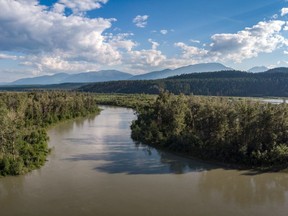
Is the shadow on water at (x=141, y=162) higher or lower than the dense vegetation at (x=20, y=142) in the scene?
lower

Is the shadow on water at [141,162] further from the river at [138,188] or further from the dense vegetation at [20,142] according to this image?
the dense vegetation at [20,142]

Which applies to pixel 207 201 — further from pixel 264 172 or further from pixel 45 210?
pixel 45 210

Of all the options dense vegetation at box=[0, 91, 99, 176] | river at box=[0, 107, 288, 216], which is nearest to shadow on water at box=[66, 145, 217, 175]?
river at box=[0, 107, 288, 216]

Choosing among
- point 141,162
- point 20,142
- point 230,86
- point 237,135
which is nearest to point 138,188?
point 141,162

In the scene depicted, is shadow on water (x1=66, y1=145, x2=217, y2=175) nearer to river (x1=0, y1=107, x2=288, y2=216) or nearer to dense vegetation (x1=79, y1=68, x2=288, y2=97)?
river (x1=0, y1=107, x2=288, y2=216)

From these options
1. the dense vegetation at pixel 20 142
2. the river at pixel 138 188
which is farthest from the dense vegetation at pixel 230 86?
the river at pixel 138 188

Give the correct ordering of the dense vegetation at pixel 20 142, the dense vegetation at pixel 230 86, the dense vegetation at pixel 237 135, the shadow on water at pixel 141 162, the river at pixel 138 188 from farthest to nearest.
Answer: the dense vegetation at pixel 230 86 < the dense vegetation at pixel 237 135 < the shadow on water at pixel 141 162 < the dense vegetation at pixel 20 142 < the river at pixel 138 188

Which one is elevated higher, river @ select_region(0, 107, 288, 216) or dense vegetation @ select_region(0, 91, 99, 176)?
dense vegetation @ select_region(0, 91, 99, 176)

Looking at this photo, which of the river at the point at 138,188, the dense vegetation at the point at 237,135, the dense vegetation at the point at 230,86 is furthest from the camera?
the dense vegetation at the point at 230,86
